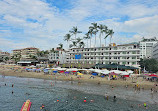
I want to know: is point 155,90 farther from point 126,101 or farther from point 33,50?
point 33,50

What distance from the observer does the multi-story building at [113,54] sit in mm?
73825

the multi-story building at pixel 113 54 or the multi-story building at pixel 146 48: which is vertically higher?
the multi-story building at pixel 146 48

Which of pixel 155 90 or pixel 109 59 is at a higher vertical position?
A: pixel 109 59

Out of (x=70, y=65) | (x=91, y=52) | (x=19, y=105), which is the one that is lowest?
(x=19, y=105)

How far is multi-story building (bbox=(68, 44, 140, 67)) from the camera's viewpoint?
73825 millimetres

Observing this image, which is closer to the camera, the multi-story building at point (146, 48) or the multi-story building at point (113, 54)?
the multi-story building at point (113, 54)

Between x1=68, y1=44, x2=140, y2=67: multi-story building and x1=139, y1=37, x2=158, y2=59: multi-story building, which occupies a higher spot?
x1=139, y1=37, x2=158, y2=59: multi-story building

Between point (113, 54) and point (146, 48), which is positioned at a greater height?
point (146, 48)

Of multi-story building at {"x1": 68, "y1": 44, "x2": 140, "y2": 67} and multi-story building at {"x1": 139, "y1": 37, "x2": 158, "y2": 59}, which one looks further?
multi-story building at {"x1": 139, "y1": 37, "x2": 158, "y2": 59}

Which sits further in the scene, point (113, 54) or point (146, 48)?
point (146, 48)

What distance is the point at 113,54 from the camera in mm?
81688

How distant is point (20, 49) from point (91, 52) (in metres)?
132

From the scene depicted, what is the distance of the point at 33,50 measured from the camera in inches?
6831

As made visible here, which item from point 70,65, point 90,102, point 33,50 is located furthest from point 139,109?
point 33,50
